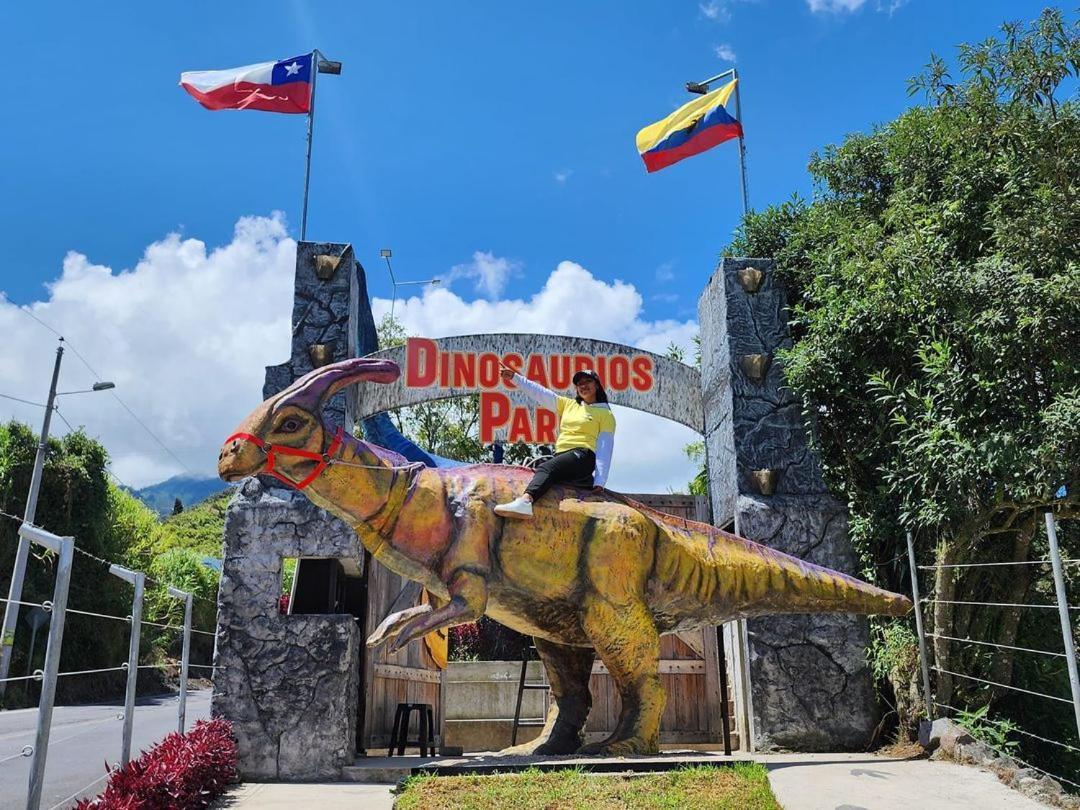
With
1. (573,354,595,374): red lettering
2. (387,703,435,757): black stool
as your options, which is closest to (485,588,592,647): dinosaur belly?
(387,703,435,757): black stool

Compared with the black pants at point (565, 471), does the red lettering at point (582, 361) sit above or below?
above

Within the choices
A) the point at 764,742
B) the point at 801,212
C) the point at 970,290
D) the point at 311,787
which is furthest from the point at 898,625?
the point at 311,787

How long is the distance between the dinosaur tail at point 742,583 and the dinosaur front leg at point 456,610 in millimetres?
1306

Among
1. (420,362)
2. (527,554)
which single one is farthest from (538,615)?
A: (420,362)

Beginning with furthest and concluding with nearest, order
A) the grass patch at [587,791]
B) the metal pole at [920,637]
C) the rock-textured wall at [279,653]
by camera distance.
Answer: the rock-textured wall at [279,653] → the metal pole at [920,637] → the grass patch at [587,791]

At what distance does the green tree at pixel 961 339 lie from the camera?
21.0ft

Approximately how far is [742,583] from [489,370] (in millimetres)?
4329

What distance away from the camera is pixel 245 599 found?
8.14 m

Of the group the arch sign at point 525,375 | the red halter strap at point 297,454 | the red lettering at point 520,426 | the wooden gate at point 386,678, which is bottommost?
the wooden gate at point 386,678

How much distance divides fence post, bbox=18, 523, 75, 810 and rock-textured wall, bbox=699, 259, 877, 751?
5.98 metres

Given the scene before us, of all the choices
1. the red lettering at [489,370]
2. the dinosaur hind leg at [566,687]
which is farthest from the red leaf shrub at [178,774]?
the red lettering at [489,370]

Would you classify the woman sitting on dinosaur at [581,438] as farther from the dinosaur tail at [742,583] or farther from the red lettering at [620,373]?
the red lettering at [620,373]

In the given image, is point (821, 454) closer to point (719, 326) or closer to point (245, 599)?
point (719, 326)

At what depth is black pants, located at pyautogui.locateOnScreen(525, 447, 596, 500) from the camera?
543 centimetres
